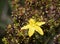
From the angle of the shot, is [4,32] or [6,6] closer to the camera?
[4,32]

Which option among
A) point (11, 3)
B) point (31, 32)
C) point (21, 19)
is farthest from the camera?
point (11, 3)

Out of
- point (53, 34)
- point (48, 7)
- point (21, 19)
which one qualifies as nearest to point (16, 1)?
point (21, 19)

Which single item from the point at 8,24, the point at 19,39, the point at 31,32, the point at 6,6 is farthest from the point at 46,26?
the point at 6,6

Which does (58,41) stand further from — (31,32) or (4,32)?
(4,32)

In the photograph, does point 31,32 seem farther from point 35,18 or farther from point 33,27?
point 35,18

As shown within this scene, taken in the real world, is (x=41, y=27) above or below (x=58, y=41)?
above

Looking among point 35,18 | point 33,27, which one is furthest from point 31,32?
point 35,18

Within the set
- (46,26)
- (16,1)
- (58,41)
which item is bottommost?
(58,41)

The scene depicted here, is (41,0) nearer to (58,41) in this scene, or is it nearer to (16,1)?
(16,1)

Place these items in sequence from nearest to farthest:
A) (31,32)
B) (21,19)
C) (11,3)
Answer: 1. (31,32)
2. (21,19)
3. (11,3)

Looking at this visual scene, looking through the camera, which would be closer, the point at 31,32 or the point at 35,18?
the point at 31,32
